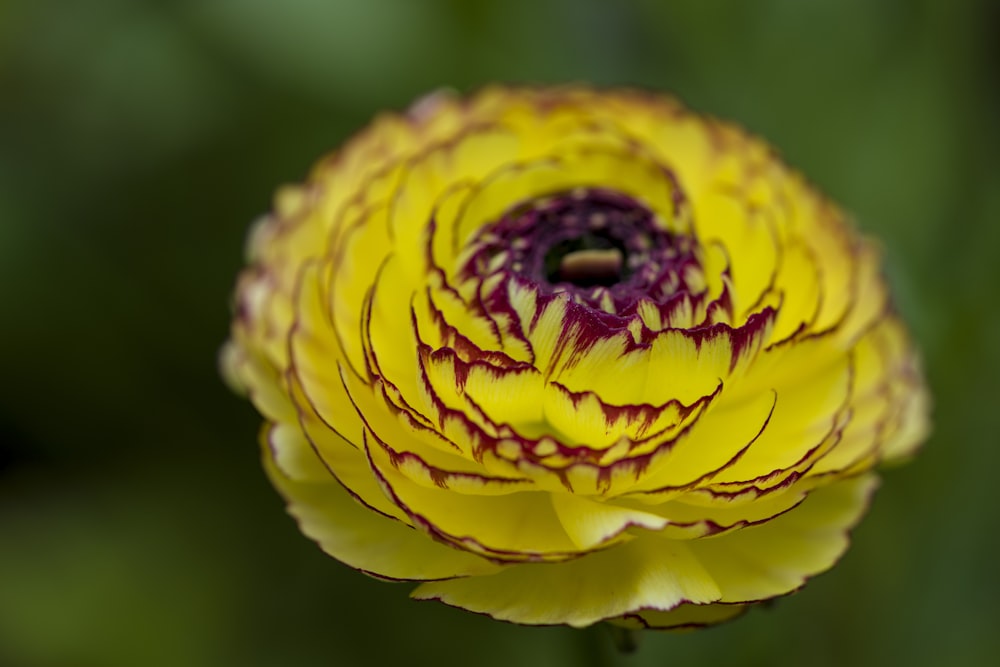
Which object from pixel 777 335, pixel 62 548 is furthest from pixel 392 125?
pixel 62 548

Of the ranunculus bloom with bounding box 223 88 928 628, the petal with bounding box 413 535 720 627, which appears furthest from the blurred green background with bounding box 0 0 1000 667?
the petal with bounding box 413 535 720 627

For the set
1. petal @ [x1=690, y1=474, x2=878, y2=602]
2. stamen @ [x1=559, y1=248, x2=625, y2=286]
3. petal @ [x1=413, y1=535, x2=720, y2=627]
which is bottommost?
petal @ [x1=413, y1=535, x2=720, y2=627]

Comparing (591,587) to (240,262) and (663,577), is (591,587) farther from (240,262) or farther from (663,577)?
(240,262)

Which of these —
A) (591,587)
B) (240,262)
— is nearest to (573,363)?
(591,587)

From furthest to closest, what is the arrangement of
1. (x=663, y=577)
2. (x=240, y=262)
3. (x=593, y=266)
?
(x=240, y=262), (x=593, y=266), (x=663, y=577)

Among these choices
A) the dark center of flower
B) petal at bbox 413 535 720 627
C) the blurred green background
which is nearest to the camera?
petal at bbox 413 535 720 627

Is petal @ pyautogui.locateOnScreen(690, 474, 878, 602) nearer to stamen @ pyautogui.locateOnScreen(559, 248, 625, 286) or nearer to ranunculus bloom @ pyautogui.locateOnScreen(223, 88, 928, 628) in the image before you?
Result: ranunculus bloom @ pyautogui.locateOnScreen(223, 88, 928, 628)

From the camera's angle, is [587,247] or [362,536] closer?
[362,536]

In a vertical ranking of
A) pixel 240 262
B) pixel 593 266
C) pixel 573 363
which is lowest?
Answer: pixel 573 363
